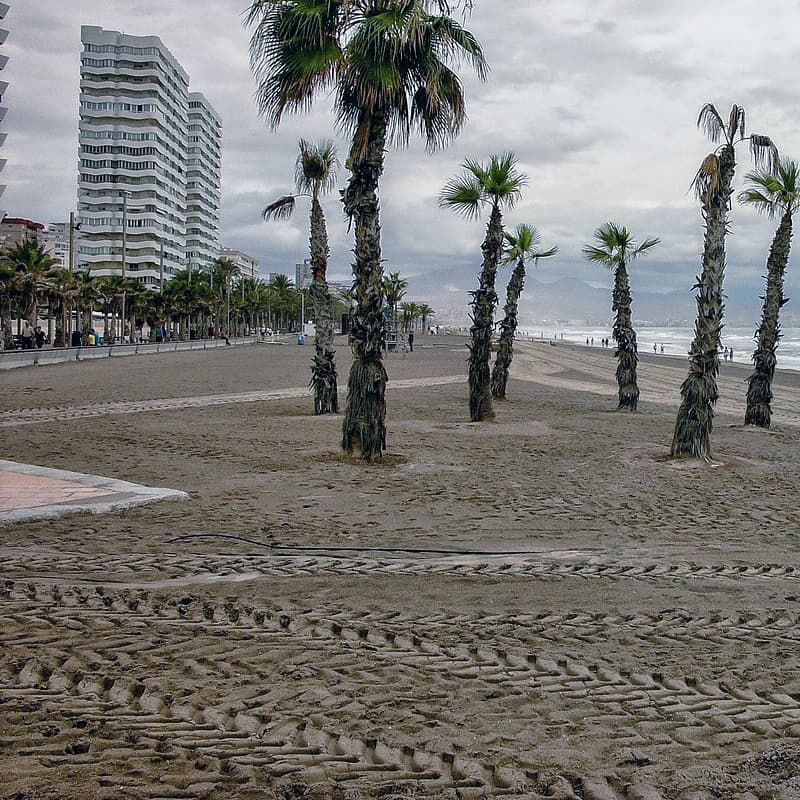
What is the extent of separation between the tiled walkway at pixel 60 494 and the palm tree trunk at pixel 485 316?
9.28 metres

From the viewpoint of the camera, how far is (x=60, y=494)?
A: 878 cm

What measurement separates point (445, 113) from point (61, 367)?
26889 mm

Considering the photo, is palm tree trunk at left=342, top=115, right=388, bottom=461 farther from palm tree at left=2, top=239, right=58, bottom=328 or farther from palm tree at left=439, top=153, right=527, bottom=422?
palm tree at left=2, top=239, right=58, bottom=328

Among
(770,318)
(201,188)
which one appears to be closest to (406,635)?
(770,318)

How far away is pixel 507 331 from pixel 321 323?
6807mm

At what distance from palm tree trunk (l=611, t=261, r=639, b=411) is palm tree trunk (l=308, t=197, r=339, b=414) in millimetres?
7356

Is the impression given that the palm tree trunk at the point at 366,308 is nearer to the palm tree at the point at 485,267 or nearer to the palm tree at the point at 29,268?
the palm tree at the point at 485,267

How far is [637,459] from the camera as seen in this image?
12.7m

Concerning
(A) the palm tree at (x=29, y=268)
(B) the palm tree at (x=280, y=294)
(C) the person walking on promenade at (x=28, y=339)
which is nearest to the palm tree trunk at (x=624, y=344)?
(C) the person walking on promenade at (x=28, y=339)

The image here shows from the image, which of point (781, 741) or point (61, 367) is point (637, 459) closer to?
point (781, 741)

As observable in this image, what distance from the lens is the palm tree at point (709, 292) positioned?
12461mm

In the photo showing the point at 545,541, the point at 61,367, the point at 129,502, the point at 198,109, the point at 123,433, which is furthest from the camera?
the point at 198,109

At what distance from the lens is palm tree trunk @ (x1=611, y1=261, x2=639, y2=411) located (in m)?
20.9

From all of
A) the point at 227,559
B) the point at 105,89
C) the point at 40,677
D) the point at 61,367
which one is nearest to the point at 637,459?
the point at 227,559
